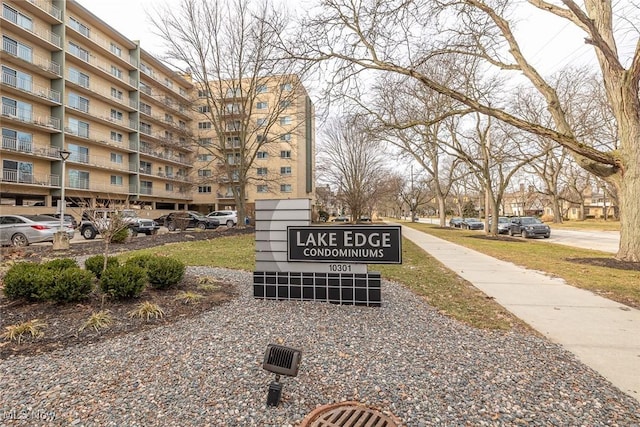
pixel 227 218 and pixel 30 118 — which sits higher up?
pixel 30 118

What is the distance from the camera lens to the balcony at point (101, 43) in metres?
28.9

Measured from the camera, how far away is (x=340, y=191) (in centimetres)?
3391

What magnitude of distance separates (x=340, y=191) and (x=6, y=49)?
2993 centimetres

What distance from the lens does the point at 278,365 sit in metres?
2.31

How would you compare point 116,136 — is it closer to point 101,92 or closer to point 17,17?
point 101,92

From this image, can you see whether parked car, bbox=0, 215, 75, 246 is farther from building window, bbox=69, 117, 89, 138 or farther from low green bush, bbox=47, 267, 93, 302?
building window, bbox=69, 117, 89, 138

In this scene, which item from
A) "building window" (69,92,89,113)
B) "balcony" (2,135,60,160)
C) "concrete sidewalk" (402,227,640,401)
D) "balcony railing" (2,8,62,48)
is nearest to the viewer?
"concrete sidewalk" (402,227,640,401)

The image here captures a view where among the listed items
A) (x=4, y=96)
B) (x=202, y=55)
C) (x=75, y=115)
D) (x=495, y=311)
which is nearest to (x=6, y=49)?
(x=4, y=96)

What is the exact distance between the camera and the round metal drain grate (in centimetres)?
208

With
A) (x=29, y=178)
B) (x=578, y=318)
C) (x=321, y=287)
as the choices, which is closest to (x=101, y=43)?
(x=29, y=178)

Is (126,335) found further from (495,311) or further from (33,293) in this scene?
(495,311)

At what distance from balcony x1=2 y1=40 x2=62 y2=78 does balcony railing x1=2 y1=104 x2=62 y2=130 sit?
3.55m

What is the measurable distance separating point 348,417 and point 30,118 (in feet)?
115

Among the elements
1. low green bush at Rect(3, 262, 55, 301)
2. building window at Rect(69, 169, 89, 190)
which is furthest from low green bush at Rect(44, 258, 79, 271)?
building window at Rect(69, 169, 89, 190)
